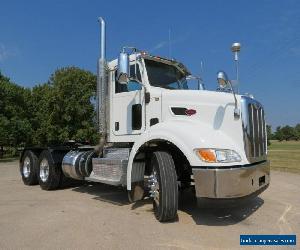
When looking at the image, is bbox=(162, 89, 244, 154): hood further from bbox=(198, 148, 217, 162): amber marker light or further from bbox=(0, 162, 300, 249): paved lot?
bbox=(0, 162, 300, 249): paved lot

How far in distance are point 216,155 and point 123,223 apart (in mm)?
1803

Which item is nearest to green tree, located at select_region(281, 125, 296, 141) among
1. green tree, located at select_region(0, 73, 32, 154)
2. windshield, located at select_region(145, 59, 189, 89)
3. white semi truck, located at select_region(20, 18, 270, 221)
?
green tree, located at select_region(0, 73, 32, 154)

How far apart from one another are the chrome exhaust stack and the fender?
2.06m

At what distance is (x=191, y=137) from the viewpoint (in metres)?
5.87

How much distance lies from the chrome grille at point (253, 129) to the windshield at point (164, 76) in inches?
75.3

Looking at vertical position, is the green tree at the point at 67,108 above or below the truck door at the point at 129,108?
above

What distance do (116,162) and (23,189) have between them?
3.90 metres

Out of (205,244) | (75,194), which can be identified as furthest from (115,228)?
(75,194)

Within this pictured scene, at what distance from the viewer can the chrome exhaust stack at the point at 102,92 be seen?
860cm

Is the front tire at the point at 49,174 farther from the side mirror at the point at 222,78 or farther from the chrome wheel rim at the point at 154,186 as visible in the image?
the side mirror at the point at 222,78

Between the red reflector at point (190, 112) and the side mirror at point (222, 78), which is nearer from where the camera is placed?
the side mirror at point (222, 78)

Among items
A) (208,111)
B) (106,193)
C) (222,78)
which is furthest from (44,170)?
(222,78)

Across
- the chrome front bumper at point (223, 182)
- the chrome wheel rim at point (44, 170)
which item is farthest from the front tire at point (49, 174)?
the chrome front bumper at point (223, 182)

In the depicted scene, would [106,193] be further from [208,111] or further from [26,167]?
[208,111]
